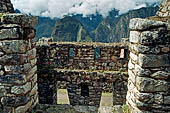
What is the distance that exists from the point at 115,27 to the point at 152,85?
3524 inches

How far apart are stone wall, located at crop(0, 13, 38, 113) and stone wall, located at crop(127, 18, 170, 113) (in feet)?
6.62

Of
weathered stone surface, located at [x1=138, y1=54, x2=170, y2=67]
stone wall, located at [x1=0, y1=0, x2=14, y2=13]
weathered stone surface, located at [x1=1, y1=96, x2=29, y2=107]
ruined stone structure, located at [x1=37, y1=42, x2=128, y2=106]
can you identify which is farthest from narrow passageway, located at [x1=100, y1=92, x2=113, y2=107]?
weathered stone surface, located at [x1=138, y1=54, x2=170, y2=67]

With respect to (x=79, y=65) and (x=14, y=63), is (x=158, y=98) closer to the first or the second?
(x=14, y=63)

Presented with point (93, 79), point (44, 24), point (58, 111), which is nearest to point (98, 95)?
point (93, 79)

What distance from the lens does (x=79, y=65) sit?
293 inches

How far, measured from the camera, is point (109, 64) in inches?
289

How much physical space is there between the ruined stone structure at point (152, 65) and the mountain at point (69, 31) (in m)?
65.3

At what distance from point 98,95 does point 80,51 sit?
8.44ft

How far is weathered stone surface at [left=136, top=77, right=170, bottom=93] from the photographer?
2711 mm

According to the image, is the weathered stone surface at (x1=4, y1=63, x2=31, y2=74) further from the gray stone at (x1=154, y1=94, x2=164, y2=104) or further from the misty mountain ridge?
the misty mountain ridge

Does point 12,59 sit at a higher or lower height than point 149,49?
lower

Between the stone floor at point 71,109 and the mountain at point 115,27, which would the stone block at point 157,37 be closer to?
the stone floor at point 71,109

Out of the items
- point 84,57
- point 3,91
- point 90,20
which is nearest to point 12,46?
point 3,91

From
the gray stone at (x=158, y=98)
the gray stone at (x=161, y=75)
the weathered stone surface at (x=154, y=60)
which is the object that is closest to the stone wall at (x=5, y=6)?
the weathered stone surface at (x=154, y=60)
